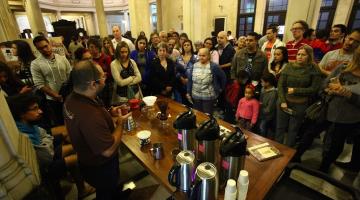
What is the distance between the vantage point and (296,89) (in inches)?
89.7

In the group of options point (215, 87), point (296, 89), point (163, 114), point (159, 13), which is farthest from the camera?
point (159, 13)

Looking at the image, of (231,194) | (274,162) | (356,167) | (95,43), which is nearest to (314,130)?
(356,167)

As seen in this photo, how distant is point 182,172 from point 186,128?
1.15 ft

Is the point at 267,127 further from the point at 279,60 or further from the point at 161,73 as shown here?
the point at 161,73

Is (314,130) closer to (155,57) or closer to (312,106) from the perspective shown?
(312,106)

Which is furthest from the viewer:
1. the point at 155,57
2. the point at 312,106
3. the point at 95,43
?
the point at 95,43

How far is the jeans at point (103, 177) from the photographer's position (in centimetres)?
151

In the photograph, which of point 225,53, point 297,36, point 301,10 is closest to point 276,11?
point 301,10

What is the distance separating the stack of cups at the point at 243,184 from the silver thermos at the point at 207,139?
0.94 feet

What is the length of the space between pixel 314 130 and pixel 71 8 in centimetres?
2089

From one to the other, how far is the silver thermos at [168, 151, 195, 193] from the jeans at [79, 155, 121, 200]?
2.20ft

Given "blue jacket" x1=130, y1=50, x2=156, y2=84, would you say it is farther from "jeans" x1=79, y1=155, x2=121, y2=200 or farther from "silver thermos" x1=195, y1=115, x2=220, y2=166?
"silver thermos" x1=195, y1=115, x2=220, y2=166

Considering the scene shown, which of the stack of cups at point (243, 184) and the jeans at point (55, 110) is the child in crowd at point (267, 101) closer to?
the stack of cups at point (243, 184)

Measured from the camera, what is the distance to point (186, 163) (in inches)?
42.3
